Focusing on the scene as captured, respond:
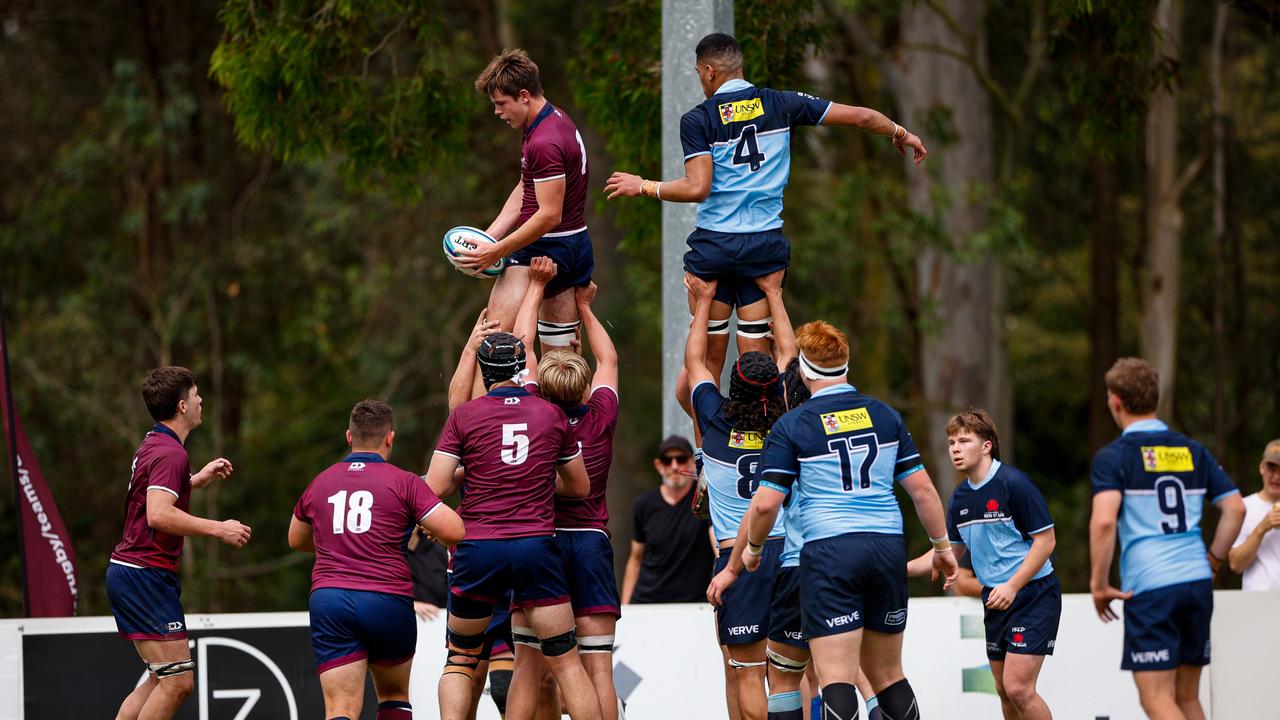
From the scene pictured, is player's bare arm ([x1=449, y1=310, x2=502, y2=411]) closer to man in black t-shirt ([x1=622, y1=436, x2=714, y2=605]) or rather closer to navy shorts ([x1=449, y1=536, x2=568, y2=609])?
navy shorts ([x1=449, y1=536, x2=568, y2=609])

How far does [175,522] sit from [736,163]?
3.83m

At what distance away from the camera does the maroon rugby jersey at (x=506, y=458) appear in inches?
298

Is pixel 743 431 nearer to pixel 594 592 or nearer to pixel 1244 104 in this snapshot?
pixel 594 592

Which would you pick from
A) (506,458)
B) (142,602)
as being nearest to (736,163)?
(506,458)

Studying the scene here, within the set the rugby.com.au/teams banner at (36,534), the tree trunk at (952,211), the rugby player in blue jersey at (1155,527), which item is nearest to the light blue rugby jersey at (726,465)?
the rugby player in blue jersey at (1155,527)

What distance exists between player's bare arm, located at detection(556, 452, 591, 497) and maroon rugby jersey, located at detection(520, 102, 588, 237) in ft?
5.18

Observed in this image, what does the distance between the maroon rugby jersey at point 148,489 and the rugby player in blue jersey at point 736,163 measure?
2.99 meters

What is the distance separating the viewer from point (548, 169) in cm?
838

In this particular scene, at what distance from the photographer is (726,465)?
8047mm

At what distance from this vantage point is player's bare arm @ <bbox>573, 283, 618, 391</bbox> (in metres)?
8.45

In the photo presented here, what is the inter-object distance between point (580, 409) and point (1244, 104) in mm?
20411

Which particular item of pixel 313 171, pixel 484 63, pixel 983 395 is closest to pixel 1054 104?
pixel 983 395

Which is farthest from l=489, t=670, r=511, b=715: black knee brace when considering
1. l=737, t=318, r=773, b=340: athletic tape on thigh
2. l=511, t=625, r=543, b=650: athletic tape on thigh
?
l=737, t=318, r=773, b=340: athletic tape on thigh

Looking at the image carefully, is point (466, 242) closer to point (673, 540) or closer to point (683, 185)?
point (683, 185)
